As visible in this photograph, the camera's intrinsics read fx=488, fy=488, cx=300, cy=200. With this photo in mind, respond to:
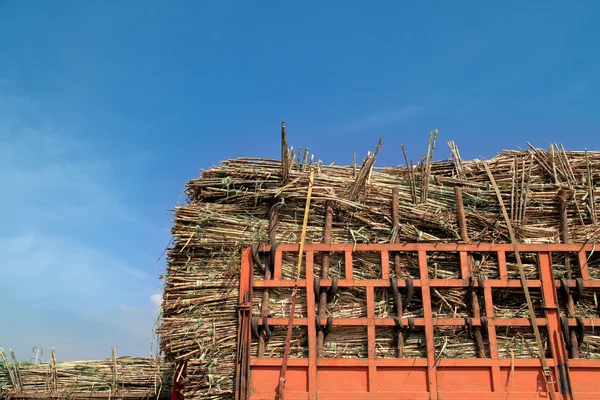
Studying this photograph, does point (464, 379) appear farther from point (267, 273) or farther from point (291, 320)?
point (267, 273)

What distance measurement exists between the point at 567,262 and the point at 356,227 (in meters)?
2.45

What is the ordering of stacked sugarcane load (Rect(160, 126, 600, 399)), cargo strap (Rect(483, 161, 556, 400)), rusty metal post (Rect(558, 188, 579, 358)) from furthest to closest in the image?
stacked sugarcane load (Rect(160, 126, 600, 399)), rusty metal post (Rect(558, 188, 579, 358)), cargo strap (Rect(483, 161, 556, 400))

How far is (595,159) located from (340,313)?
385 centimetres

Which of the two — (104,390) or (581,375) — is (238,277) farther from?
(104,390)

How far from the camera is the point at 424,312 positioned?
5391mm

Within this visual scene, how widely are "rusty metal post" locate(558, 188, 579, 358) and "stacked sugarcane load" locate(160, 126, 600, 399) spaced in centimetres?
5

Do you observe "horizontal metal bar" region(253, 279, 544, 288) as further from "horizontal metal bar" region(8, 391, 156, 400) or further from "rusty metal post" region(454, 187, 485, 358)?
"horizontal metal bar" region(8, 391, 156, 400)

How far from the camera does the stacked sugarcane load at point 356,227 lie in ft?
17.8

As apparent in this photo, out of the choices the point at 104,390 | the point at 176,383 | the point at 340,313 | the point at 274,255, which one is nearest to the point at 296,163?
the point at 274,255

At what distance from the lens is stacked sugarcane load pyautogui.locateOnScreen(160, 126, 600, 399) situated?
214 inches

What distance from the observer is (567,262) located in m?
5.63

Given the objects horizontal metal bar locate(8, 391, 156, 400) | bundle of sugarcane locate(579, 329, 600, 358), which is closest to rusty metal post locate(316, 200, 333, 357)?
bundle of sugarcane locate(579, 329, 600, 358)

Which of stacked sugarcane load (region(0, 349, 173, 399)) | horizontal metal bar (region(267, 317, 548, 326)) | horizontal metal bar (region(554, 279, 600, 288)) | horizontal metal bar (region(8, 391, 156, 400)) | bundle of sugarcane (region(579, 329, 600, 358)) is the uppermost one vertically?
horizontal metal bar (region(554, 279, 600, 288))

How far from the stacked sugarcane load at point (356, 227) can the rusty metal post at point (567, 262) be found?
0.16 ft
